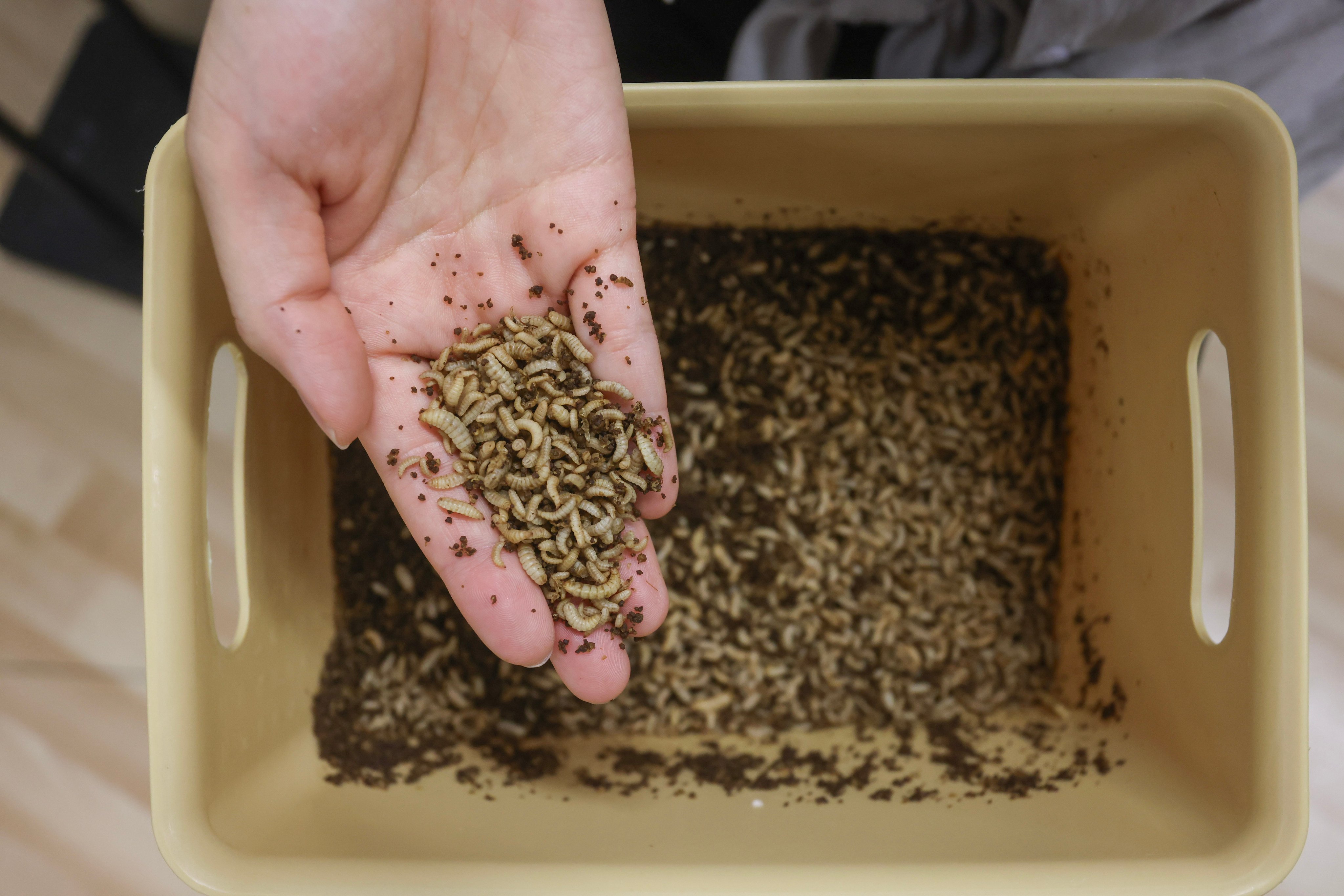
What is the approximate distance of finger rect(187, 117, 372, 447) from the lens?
117 cm

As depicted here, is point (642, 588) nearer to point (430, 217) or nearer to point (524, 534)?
point (524, 534)

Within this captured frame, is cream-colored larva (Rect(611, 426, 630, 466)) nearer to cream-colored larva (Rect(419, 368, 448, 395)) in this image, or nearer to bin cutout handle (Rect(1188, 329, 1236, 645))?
cream-colored larva (Rect(419, 368, 448, 395))

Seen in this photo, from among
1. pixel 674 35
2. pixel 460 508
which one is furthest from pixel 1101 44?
pixel 460 508

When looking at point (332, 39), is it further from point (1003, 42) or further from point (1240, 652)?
point (1240, 652)

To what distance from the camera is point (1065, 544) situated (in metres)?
2.03

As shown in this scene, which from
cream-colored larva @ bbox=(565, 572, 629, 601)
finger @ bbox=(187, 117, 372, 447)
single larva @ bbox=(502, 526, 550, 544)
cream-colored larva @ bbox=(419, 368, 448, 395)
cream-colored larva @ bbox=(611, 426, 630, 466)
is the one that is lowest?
cream-colored larva @ bbox=(565, 572, 629, 601)

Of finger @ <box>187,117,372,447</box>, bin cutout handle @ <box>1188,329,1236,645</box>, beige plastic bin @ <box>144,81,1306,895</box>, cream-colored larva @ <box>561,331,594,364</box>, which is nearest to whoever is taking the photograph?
finger @ <box>187,117,372,447</box>

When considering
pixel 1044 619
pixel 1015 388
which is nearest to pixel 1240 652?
pixel 1044 619

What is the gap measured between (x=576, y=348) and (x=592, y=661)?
0.49m

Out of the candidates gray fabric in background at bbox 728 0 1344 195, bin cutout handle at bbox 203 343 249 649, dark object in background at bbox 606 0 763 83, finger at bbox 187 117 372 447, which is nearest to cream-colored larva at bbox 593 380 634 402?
finger at bbox 187 117 372 447

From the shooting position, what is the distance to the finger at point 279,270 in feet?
3.85

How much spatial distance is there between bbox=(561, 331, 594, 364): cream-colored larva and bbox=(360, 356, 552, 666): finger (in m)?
0.24

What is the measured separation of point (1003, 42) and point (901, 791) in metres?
1.44

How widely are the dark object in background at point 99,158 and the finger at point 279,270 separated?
124 centimetres
